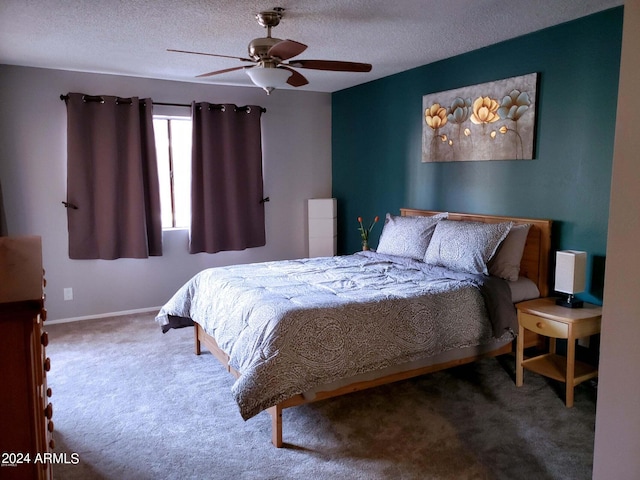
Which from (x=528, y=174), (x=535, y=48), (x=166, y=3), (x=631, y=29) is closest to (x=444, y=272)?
(x=528, y=174)

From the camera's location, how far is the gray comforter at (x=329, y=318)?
249 centimetres

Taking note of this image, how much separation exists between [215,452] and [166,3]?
250cm

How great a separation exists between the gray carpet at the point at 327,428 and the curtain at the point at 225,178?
1899 mm

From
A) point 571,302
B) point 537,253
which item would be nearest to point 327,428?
point 571,302

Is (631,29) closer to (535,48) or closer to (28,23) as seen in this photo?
(535,48)

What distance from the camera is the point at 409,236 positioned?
159 inches

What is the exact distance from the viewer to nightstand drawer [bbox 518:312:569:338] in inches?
113

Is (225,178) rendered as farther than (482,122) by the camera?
Yes

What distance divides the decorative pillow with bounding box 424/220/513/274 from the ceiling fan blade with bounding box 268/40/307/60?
5.81ft

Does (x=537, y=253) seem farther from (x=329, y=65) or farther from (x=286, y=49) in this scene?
(x=286, y=49)

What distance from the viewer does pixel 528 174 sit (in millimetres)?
3596

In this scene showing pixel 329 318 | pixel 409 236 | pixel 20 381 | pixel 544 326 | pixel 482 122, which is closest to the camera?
pixel 20 381

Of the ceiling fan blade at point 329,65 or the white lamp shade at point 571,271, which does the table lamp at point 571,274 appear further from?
the ceiling fan blade at point 329,65

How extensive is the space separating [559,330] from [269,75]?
7.68 feet
